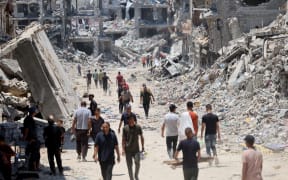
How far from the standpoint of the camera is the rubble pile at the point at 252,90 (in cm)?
1615

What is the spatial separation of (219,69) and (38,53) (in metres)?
9.19

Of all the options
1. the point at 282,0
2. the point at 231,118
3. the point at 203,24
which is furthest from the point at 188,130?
the point at 203,24

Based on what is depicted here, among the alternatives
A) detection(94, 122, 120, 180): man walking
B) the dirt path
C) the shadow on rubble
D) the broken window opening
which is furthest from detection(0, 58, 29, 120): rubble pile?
the broken window opening

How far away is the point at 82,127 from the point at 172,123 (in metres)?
2.13

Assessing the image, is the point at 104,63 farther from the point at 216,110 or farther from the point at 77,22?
the point at 216,110

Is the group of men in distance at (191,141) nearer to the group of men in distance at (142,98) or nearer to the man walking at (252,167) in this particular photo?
the man walking at (252,167)

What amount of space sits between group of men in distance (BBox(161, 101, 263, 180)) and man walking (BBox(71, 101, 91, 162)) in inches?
71.1

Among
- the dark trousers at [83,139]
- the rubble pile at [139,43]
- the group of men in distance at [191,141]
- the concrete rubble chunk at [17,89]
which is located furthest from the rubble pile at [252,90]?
the rubble pile at [139,43]

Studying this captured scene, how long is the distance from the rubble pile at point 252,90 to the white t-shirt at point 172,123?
252cm

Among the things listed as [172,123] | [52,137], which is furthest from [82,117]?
[172,123]

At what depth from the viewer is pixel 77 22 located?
7281 cm

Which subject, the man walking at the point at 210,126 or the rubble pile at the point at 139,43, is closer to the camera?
the man walking at the point at 210,126

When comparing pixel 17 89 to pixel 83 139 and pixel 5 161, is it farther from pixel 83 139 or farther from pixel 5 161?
pixel 5 161

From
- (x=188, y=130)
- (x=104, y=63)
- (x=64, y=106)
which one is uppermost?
(x=188, y=130)
